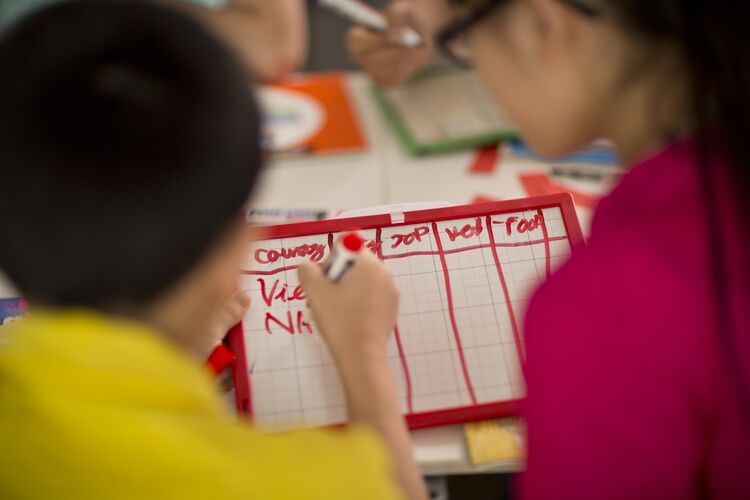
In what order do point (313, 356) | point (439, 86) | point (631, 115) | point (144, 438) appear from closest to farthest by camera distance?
point (144, 438), point (631, 115), point (313, 356), point (439, 86)

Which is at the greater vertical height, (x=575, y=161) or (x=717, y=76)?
(x=575, y=161)

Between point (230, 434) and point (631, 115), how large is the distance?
0.41 m

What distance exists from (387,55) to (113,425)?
→ 0.88 metres

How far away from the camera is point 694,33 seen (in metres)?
0.47

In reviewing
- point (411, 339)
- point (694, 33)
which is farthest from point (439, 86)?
point (694, 33)

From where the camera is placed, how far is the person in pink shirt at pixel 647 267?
485mm

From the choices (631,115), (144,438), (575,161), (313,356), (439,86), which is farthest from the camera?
(439,86)

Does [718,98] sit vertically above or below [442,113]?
below

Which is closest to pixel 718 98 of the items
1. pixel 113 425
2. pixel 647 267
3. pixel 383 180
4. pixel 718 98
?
pixel 718 98

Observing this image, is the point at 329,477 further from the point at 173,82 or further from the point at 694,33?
the point at 694,33

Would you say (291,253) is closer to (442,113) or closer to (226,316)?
(226,316)

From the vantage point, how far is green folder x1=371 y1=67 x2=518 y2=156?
1.13m

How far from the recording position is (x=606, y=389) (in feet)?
1.72

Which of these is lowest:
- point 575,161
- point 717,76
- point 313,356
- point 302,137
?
point 313,356
